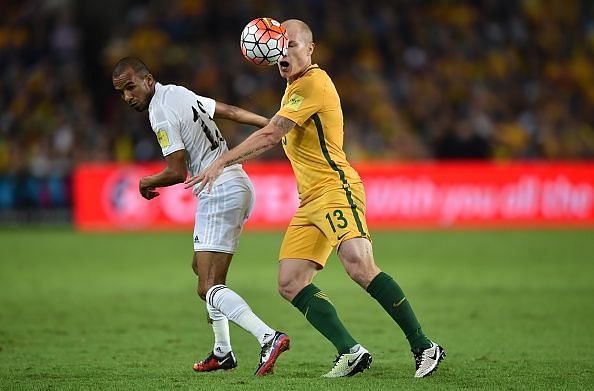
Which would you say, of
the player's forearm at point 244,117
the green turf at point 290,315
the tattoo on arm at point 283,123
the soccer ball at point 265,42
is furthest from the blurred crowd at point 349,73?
the tattoo on arm at point 283,123

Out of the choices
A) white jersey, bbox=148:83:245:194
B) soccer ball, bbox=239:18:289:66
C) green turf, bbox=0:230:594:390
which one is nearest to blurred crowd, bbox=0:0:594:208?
green turf, bbox=0:230:594:390

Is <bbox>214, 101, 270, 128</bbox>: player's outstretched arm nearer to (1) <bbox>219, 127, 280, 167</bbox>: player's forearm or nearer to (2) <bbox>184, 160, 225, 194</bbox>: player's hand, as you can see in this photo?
(1) <bbox>219, 127, 280, 167</bbox>: player's forearm

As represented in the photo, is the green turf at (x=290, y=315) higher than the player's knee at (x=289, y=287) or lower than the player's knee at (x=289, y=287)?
lower

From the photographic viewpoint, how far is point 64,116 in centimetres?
2234

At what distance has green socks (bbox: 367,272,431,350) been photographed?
6.89 metres

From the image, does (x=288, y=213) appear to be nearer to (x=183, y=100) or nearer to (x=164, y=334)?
(x=164, y=334)

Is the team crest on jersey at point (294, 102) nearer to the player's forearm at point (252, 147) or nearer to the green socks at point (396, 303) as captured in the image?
the player's forearm at point (252, 147)

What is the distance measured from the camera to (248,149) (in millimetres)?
6797

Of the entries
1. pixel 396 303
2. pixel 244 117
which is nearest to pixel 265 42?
pixel 244 117

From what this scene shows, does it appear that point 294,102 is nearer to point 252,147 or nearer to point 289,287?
point 252,147

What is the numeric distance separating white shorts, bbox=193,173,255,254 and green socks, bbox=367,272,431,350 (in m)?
1.06

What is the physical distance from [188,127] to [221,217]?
663 mm

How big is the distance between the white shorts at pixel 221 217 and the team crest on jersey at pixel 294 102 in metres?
0.81

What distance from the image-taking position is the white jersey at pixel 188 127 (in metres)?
7.08
